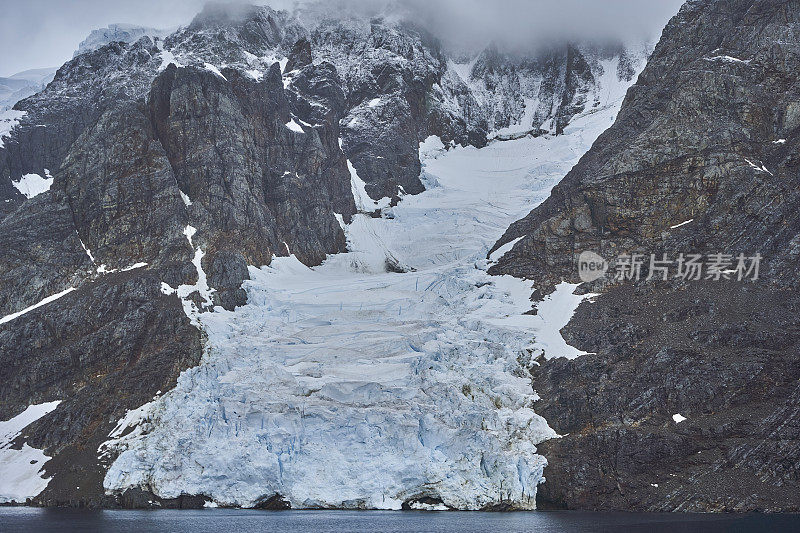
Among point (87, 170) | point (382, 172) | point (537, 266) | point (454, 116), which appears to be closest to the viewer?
point (537, 266)

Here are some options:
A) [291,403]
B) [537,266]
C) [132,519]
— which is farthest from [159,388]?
[537,266]

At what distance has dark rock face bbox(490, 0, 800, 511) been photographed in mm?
63656

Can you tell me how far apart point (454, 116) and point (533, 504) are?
122m

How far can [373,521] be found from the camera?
60.9 meters

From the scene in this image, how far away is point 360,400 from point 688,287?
35.2 m

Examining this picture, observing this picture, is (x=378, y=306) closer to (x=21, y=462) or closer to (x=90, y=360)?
(x=90, y=360)

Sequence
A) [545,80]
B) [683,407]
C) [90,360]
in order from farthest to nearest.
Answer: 1. [545,80]
2. [90,360]
3. [683,407]

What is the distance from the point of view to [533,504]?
6725 cm

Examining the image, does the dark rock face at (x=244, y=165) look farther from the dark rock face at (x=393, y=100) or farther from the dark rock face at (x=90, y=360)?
the dark rock face at (x=393, y=100)

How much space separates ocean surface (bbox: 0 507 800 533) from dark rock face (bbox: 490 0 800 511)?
185 inches

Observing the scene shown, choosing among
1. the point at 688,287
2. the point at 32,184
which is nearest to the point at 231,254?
the point at 32,184

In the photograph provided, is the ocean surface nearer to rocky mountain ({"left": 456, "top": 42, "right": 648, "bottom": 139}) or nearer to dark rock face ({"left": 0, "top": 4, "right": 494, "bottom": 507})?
dark rock face ({"left": 0, "top": 4, "right": 494, "bottom": 507})

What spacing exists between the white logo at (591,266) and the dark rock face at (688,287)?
98 cm

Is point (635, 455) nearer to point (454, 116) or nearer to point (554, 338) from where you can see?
point (554, 338)
